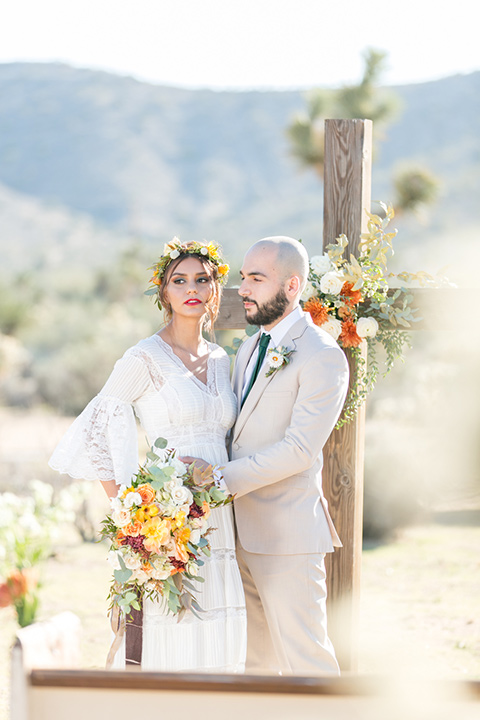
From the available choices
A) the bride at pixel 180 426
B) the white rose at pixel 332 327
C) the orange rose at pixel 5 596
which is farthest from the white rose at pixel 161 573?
the orange rose at pixel 5 596

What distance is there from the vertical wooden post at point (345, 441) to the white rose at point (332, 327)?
243mm

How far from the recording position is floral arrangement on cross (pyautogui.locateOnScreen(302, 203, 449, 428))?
13.0 ft

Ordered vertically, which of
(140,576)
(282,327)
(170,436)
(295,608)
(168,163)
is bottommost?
(295,608)

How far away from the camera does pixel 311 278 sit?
4035 millimetres

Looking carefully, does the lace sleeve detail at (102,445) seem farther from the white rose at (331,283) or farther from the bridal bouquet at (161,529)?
the white rose at (331,283)

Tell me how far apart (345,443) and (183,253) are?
51.8 inches

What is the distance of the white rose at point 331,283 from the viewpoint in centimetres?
391

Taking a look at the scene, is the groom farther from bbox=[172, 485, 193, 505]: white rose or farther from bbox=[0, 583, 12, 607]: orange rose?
bbox=[0, 583, 12, 607]: orange rose

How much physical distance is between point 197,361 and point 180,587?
1.01 meters

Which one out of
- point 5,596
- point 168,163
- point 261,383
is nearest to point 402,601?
point 5,596

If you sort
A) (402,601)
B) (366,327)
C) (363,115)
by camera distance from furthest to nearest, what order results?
(363,115)
(402,601)
(366,327)

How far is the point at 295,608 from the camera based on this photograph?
349 cm

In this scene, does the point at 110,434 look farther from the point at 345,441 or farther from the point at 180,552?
the point at 345,441

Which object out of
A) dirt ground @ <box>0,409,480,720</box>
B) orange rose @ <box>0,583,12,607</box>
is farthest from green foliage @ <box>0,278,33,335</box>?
orange rose @ <box>0,583,12,607</box>
